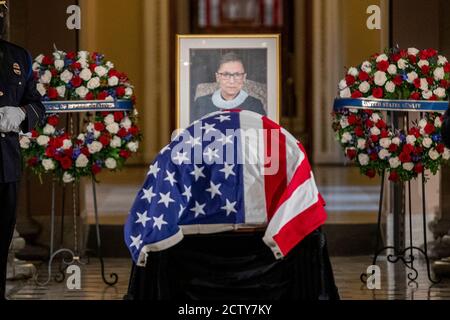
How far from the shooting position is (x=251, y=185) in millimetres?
6059

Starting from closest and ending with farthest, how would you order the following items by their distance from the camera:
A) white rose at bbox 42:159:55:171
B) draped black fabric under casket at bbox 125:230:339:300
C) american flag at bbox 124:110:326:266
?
american flag at bbox 124:110:326:266 < draped black fabric under casket at bbox 125:230:339:300 < white rose at bbox 42:159:55:171

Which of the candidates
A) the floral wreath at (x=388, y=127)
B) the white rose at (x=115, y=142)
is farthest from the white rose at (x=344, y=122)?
the white rose at (x=115, y=142)

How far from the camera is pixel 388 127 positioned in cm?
809

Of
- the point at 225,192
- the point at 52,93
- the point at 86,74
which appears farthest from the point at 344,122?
the point at 225,192

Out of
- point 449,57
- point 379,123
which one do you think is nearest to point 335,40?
point 449,57

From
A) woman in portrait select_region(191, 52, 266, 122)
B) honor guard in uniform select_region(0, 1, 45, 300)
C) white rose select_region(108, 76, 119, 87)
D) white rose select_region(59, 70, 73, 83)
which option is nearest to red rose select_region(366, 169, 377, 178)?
woman in portrait select_region(191, 52, 266, 122)

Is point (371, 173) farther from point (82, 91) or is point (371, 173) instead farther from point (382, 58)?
Result: point (82, 91)

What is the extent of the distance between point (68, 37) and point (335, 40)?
8148mm

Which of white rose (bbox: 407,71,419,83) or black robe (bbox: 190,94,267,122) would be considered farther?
white rose (bbox: 407,71,419,83)

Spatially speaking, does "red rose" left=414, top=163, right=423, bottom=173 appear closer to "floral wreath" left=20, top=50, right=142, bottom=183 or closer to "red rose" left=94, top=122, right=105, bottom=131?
"floral wreath" left=20, top=50, right=142, bottom=183

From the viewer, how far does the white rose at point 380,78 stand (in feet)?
25.9

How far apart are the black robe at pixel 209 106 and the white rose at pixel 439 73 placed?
4.56 feet

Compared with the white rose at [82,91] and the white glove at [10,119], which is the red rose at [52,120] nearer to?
the white rose at [82,91]

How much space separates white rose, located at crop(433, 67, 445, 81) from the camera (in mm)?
7914
